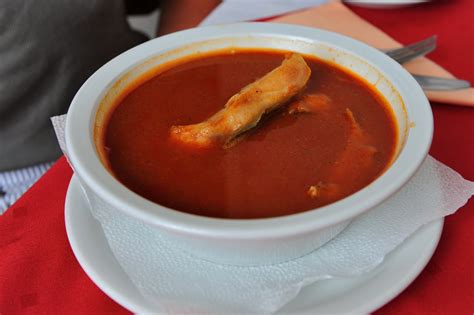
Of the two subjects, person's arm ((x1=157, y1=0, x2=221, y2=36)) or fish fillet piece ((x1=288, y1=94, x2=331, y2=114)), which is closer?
fish fillet piece ((x1=288, y1=94, x2=331, y2=114))

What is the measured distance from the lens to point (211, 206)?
76cm

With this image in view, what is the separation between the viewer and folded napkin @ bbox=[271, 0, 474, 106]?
4.01 feet

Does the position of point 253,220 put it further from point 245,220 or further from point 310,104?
point 310,104

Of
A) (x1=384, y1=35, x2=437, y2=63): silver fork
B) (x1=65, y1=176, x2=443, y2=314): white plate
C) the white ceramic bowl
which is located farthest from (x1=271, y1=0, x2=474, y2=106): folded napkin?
(x1=65, y1=176, x2=443, y2=314): white plate

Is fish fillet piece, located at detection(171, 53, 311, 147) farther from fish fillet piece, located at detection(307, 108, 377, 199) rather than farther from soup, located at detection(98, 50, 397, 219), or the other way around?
fish fillet piece, located at detection(307, 108, 377, 199)

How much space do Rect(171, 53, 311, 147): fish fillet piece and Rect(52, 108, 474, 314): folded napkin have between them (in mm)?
162

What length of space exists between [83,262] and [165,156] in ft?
0.64

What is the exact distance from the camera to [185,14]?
5.93 feet

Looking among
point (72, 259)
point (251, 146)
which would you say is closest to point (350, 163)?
point (251, 146)

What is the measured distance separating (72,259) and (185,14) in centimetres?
116

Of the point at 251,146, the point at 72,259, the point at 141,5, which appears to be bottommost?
the point at 141,5

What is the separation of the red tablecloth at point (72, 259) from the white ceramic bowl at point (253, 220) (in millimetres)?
101

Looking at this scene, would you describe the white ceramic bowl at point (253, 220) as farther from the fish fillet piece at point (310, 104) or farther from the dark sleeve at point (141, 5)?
the dark sleeve at point (141, 5)

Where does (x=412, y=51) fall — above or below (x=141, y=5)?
above
